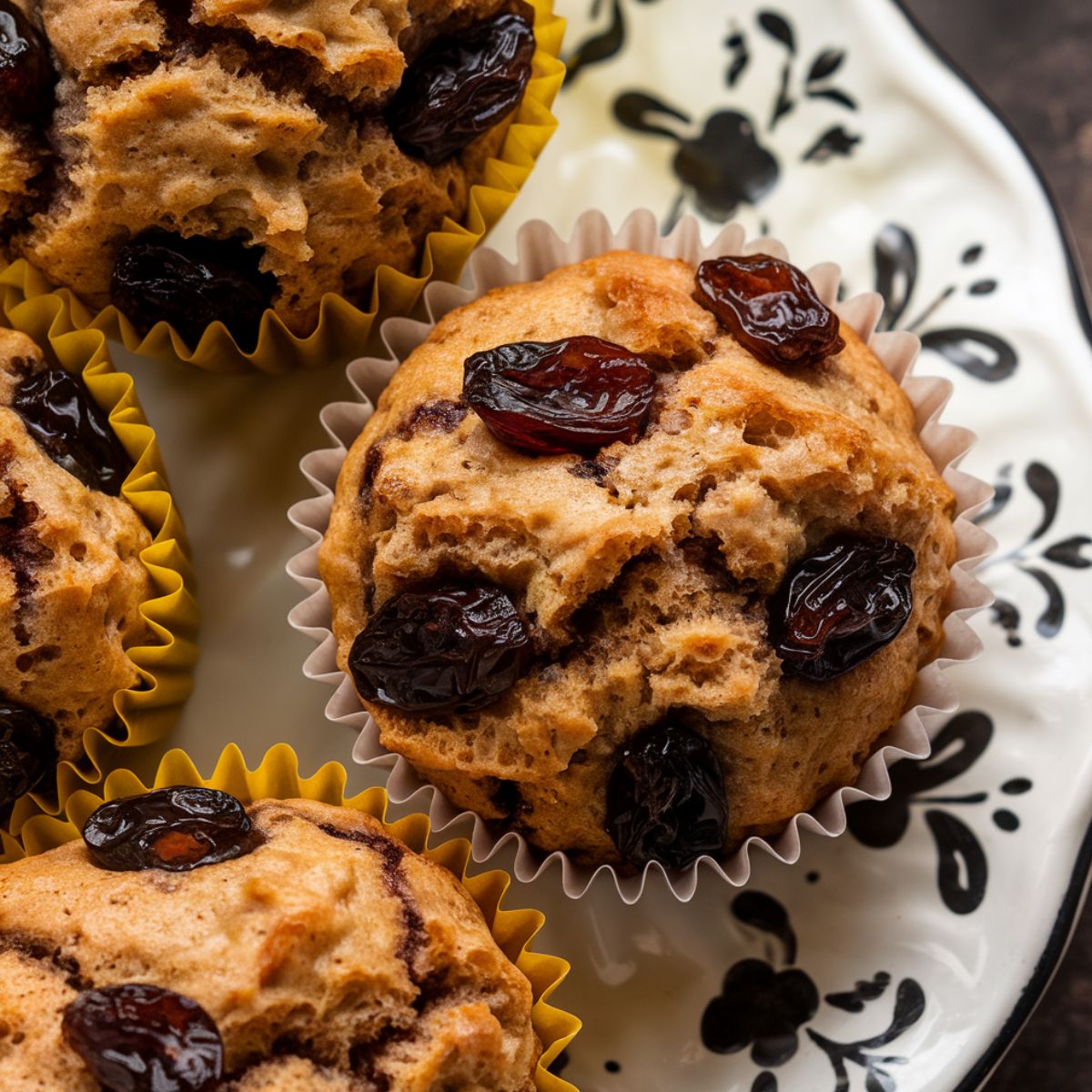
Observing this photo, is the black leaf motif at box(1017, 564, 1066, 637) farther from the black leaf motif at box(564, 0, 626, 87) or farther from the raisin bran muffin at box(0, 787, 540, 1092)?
A: the black leaf motif at box(564, 0, 626, 87)

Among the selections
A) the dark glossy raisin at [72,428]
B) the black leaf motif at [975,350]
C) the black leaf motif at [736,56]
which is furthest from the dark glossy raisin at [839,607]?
the black leaf motif at [736,56]

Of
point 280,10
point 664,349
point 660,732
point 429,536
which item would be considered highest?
point 280,10

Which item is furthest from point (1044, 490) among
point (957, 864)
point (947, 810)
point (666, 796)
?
point (666, 796)

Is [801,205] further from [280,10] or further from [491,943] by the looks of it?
[491,943]

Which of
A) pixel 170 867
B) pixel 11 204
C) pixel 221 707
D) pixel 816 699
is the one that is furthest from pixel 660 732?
pixel 11 204

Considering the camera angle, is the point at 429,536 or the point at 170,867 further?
the point at 429,536

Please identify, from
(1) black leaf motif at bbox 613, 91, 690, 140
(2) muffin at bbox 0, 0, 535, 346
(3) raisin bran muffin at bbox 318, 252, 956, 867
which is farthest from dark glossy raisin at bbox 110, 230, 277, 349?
(1) black leaf motif at bbox 613, 91, 690, 140
